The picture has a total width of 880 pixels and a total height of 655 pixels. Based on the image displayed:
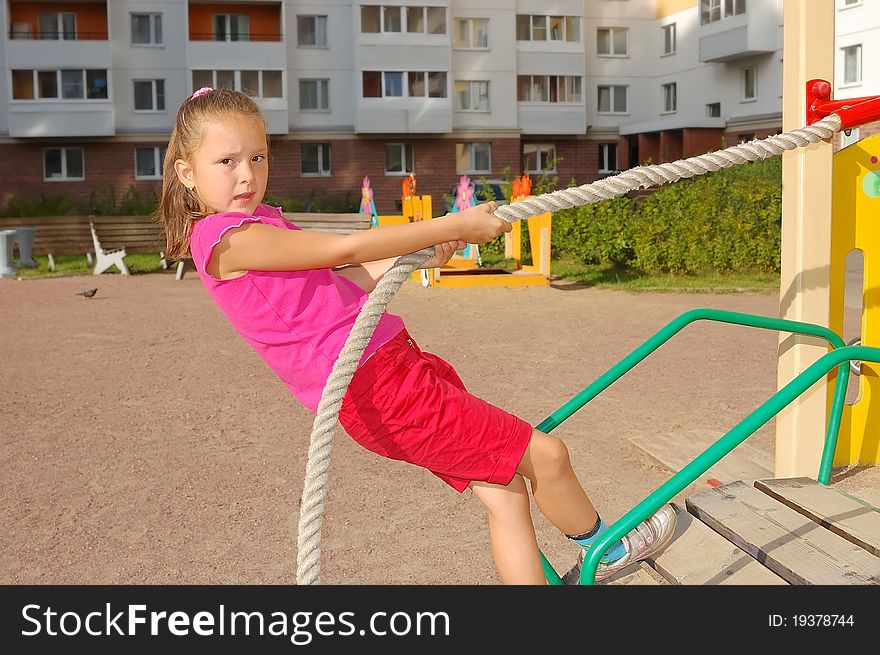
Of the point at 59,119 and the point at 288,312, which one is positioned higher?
the point at 59,119

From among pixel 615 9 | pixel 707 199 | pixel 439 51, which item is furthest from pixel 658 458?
pixel 615 9

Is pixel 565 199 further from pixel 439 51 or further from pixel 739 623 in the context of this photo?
pixel 439 51

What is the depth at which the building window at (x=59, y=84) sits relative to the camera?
36.9 m

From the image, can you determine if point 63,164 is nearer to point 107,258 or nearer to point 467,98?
point 467,98

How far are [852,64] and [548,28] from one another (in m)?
13.5

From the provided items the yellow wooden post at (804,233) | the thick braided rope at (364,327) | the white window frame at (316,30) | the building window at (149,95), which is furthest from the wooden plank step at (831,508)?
the white window frame at (316,30)

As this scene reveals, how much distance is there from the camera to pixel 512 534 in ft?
8.51

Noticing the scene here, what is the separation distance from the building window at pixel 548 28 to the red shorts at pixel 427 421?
40363mm

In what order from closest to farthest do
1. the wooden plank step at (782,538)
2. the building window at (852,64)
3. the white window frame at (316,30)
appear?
the wooden plank step at (782,538) < the building window at (852,64) < the white window frame at (316,30)

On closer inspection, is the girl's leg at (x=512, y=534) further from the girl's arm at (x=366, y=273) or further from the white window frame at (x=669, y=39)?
the white window frame at (x=669, y=39)

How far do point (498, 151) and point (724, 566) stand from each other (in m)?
37.8

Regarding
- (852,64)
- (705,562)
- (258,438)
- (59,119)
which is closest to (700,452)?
(705,562)

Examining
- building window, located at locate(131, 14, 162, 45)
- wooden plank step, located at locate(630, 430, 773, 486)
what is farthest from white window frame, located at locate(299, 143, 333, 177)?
wooden plank step, located at locate(630, 430, 773, 486)

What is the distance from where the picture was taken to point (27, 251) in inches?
733
